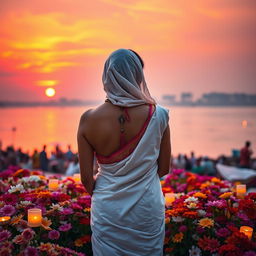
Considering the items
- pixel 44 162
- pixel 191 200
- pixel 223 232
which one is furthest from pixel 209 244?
pixel 44 162

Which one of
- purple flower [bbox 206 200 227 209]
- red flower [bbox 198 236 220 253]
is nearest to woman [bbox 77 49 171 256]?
red flower [bbox 198 236 220 253]

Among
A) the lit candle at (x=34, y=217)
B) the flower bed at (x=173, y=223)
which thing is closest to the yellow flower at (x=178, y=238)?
the flower bed at (x=173, y=223)

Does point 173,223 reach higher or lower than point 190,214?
lower

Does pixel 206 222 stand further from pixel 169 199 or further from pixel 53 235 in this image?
pixel 53 235

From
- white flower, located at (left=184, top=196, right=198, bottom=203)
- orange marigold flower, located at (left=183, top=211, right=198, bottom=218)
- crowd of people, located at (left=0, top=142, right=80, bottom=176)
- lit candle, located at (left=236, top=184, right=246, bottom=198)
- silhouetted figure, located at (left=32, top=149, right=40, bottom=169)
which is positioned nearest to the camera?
orange marigold flower, located at (left=183, top=211, right=198, bottom=218)

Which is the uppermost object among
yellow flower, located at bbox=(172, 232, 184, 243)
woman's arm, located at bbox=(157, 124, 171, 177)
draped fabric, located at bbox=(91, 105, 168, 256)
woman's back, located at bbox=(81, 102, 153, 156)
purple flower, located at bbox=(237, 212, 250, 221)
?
woman's back, located at bbox=(81, 102, 153, 156)

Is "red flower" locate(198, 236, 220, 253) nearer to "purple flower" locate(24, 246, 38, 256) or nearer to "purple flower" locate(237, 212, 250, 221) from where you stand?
"purple flower" locate(237, 212, 250, 221)

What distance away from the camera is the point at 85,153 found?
2109mm

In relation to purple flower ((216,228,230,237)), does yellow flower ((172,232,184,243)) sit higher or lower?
lower

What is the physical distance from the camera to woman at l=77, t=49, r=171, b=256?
2062 mm

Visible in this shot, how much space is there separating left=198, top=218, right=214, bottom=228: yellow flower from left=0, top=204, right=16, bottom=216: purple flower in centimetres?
163

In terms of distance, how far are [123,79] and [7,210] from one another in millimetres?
1758

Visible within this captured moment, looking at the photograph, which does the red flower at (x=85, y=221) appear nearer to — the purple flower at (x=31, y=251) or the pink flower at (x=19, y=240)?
the pink flower at (x=19, y=240)

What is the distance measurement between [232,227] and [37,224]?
1.59m
